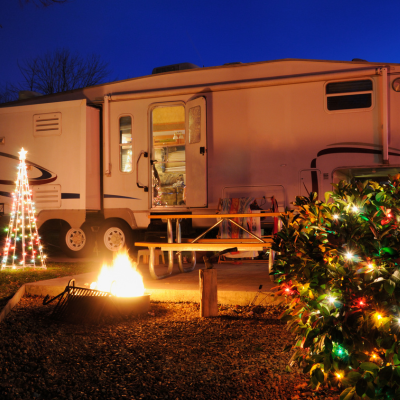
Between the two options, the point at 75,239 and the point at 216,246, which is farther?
the point at 75,239

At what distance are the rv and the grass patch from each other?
40.7 inches

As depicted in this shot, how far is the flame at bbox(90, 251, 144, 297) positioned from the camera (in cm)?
393

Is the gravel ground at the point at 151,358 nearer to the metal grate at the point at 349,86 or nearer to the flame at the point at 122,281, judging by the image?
the flame at the point at 122,281

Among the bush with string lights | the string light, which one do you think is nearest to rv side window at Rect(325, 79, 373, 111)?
the bush with string lights

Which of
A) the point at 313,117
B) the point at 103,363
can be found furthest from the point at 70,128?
the point at 103,363

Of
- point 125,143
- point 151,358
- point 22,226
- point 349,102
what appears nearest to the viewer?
point 151,358

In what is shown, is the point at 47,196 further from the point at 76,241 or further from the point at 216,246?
the point at 216,246

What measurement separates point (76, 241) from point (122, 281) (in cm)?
418

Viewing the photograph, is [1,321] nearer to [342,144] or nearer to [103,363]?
[103,363]

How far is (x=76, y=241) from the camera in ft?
25.9

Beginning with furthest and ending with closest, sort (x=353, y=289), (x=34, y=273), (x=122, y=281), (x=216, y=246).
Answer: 1. (x=34, y=273)
2. (x=216, y=246)
3. (x=122, y=281)
4. (x=353, y=289)

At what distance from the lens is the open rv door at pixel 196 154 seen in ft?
22.1

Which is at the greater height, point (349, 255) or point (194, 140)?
point (194, 140)

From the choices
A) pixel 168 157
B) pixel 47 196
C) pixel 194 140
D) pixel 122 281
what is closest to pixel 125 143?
pixel 168 157
